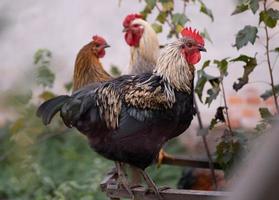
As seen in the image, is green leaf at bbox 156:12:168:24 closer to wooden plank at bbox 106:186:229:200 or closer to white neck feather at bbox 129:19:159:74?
white neck feather at bbox 129:19:159:74

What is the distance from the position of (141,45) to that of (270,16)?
82 centimetres

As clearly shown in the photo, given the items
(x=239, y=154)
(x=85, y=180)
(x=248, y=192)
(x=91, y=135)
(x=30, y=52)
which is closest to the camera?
(x=248, y=192)

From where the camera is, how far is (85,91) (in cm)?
266

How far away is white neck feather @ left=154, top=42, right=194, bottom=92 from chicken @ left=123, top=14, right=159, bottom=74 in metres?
0.68

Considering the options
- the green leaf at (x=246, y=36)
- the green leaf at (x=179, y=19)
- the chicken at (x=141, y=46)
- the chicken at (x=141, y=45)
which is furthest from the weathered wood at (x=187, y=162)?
the green leaf at (x=246, y=36)

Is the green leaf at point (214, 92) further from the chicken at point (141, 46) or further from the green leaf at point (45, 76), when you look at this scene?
the green leaf at point (45, 76)

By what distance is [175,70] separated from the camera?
2.57 m

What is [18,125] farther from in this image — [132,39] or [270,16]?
[270,16]

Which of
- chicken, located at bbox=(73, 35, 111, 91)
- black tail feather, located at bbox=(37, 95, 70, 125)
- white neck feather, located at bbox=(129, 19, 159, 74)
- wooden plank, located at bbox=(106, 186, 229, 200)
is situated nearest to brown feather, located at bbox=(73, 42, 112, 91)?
chicken, located at bbox=(73, 35, 111, 91)

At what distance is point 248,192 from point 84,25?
7.05 metres

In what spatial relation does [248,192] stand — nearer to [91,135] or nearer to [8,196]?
[91,135]

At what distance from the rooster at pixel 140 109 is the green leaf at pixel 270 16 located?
1.02ft

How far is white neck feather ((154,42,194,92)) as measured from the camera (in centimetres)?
256

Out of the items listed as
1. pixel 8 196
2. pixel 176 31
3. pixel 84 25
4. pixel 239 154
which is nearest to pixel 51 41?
pixel 84 25
